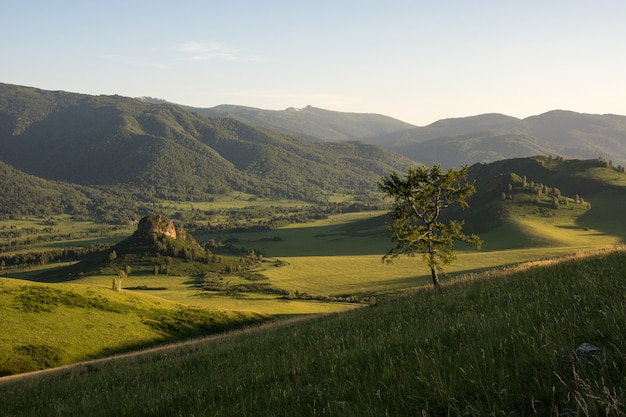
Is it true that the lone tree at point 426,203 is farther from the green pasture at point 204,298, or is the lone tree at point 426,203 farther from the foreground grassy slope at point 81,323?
the foreground grassy slope at point 81,323

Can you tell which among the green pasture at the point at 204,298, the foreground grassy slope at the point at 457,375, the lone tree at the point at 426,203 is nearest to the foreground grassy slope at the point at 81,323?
the green pasture at the point at 204,298

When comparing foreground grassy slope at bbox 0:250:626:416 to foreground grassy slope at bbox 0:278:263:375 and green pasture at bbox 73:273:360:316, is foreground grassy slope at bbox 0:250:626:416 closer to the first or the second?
foreground grassy slope at bbox 0:278:263:375

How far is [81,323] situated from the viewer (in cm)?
6006

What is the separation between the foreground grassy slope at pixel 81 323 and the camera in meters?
50.0

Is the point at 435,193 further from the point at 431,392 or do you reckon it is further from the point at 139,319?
the point at 139,319

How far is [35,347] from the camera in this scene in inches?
1988

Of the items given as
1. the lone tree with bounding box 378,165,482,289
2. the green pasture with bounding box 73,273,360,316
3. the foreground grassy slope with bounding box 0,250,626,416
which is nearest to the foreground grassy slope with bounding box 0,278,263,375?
the green pasture with bounding box 73,273,360,316

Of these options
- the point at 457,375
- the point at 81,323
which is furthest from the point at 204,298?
the point at 457,375

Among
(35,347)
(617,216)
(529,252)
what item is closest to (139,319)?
(35,347)

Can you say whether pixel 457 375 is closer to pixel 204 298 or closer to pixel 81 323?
pixel 81 323

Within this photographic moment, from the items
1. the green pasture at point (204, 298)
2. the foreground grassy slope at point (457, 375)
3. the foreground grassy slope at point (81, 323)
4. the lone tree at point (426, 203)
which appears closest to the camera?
the foreground grassy slope at point (457, 375)

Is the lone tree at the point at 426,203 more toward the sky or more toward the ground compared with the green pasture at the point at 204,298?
more toward the sky

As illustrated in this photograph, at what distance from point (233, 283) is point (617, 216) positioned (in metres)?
182

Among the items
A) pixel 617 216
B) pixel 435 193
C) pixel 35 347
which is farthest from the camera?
pixel 617 216
